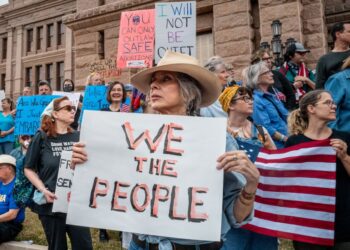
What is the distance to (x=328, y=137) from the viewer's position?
2.97 meters

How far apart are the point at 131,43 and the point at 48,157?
3707 millimetres

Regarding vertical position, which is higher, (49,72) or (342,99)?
(49,72)

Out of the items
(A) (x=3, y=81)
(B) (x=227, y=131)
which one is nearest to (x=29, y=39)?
(A) (x=3, y=81)

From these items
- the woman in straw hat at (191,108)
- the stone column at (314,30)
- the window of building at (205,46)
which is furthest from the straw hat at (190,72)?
the window of building at (205,46)

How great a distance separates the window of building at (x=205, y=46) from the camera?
11180mm

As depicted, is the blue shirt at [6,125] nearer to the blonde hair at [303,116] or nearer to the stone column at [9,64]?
the blonde hair at [303,116]

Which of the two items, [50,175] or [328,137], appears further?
[50,175]

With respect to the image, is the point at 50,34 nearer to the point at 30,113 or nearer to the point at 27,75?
the point at 27,75

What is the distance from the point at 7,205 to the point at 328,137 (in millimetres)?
4084

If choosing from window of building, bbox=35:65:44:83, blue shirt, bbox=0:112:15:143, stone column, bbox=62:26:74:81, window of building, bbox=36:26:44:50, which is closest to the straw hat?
blue shirt, bbox=0:112:15:143

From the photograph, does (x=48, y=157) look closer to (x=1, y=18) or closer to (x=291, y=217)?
(x=291, y=217)

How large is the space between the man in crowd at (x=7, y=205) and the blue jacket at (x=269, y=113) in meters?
3.29

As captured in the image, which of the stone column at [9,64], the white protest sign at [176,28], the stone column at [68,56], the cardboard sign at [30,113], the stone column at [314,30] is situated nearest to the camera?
the white protest sign at [176,28]

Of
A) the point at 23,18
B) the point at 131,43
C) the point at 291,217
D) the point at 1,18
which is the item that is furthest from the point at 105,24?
the point at 1,18
